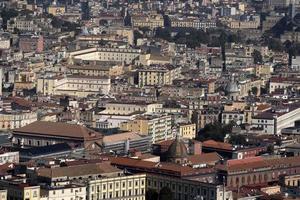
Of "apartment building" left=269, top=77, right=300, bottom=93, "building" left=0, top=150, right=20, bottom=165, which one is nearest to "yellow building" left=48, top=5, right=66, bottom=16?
"apartment building" left=269, top=77, right=300, bottom=93

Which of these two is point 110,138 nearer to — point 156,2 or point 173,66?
point 173,66

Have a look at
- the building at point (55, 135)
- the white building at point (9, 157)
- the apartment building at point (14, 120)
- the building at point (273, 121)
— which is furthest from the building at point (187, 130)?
the white building at point (9, 157)

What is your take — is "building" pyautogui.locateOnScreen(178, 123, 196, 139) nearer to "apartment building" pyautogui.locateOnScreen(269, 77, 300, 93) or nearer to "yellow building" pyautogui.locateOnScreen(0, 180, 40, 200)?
"apartment building" pyautogui.locateOnScreen(269, 77, 300, 93)

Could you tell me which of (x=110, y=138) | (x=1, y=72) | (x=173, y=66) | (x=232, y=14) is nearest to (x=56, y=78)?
(x=1, y=72)

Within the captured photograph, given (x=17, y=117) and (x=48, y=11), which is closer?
(x=17, y=117)

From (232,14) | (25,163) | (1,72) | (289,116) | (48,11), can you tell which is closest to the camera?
(25,163)

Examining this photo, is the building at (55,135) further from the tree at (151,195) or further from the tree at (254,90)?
the tree at (254,90)
